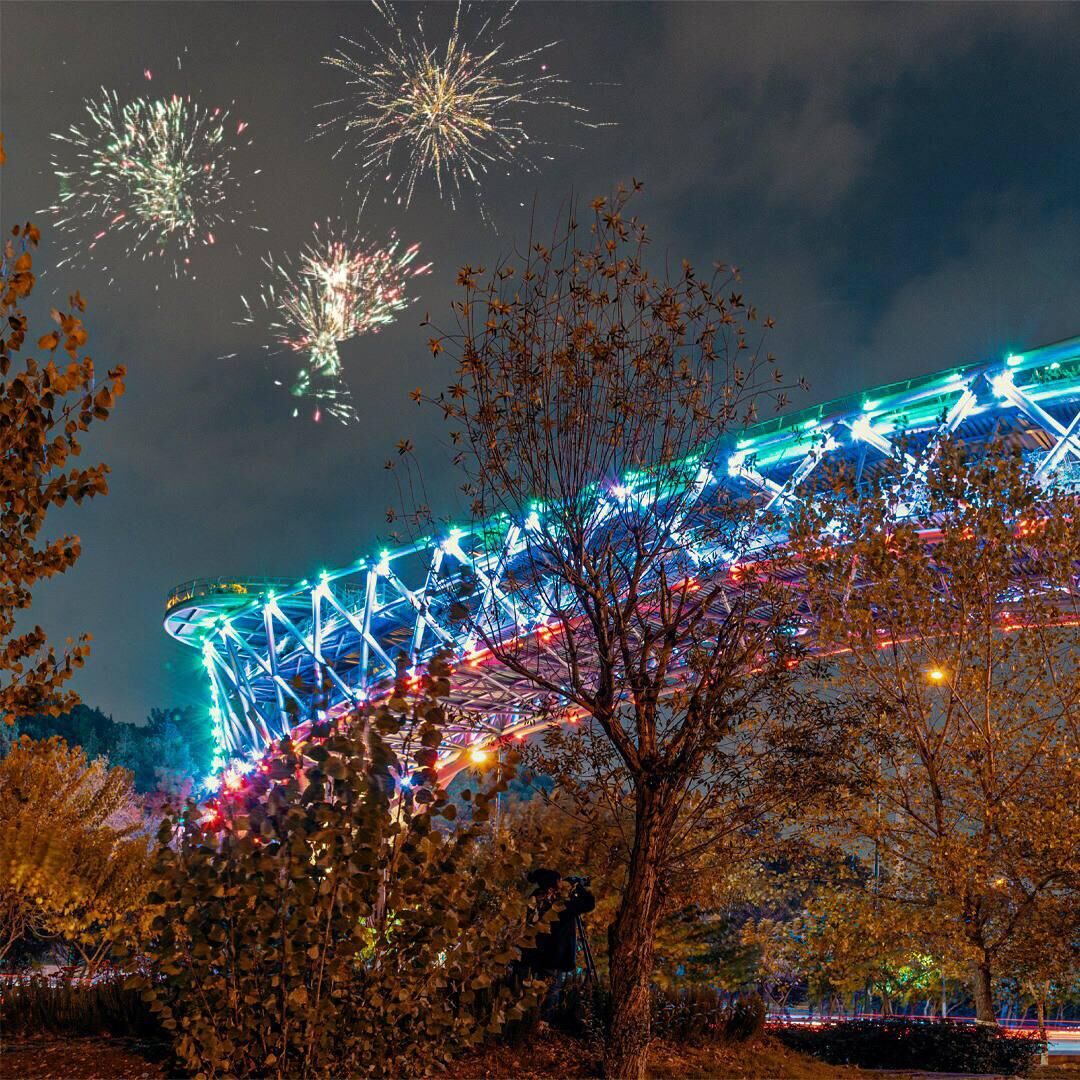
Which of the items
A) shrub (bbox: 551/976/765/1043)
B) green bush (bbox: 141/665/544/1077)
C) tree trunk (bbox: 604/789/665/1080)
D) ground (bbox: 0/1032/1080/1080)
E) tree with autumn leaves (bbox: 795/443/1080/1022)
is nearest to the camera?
green bush (bbox: 141/665/544/1077)

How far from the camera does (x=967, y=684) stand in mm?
18734

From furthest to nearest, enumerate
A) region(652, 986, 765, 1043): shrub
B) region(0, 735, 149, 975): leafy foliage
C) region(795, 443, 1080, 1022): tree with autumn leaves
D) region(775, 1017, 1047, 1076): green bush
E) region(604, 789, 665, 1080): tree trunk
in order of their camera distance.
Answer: region(0, 735, 149, 975): leafy foliage < region(775, 1017, 1047, 1076): green bush < region(795, 443, 1080, 1022): tree with autumn leaves < region(652, 986, 765, 1043): shrub < region(604, 789, 665, 1080): tree trunk

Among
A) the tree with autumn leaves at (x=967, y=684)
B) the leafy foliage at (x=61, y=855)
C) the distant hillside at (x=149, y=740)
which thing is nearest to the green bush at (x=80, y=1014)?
the tree with autumn leaves at (x=967, y=684)

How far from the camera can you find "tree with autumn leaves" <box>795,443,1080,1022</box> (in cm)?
1703

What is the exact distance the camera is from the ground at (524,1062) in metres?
8.66

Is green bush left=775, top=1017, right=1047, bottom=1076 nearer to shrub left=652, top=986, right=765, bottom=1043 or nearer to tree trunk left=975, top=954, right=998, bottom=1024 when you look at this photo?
tree trunk left=975, top=954, right=998, bottom=1024

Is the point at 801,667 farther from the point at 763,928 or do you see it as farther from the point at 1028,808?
the point at 763,928

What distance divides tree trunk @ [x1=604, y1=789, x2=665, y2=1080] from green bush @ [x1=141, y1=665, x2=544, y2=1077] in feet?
14.3

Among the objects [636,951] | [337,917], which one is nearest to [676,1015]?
[636,951]

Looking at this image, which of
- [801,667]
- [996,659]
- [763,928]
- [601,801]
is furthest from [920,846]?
[763,928]

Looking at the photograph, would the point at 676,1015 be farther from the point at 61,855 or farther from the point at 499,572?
the point at 61,855

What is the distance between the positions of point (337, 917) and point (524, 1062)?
544 cm

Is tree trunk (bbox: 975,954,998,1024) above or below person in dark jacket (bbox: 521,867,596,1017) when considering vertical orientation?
below

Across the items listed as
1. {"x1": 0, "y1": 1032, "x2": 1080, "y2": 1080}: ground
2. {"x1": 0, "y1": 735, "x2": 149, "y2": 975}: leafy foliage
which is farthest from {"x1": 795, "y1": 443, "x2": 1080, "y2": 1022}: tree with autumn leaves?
{"x1": 0, "y1": 735, "x2": 149, "y2": 975}: leafy foliage
